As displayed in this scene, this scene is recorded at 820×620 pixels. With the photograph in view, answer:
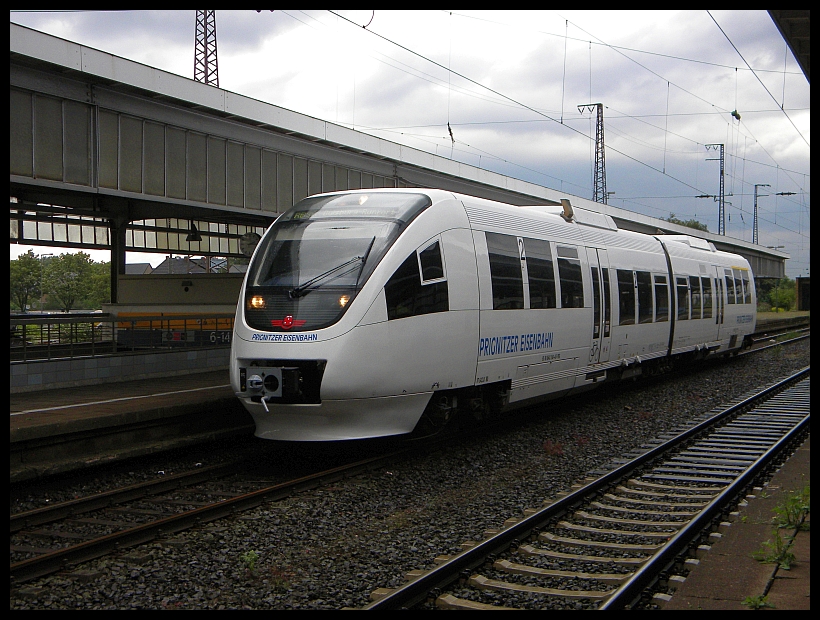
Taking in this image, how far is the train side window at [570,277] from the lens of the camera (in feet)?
39.4

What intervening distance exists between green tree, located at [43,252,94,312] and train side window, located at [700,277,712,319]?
124 feet

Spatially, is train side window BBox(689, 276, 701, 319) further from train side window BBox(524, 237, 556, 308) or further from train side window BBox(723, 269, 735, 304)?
train side window BBox(524, 237, 556, 308)

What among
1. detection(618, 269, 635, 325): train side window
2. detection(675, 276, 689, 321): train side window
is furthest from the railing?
detection(675, 276, 689, 321): train side window

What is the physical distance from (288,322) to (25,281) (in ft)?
132

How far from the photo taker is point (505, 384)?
10.8 m

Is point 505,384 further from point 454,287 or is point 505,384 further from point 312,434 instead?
point 312,434

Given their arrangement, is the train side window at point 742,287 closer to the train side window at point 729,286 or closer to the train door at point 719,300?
the train side window at point 729,286

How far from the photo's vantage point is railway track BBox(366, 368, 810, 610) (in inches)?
205

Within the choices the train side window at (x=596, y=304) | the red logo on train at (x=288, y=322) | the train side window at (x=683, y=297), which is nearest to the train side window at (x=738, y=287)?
the train side window at (x=683, y=297)

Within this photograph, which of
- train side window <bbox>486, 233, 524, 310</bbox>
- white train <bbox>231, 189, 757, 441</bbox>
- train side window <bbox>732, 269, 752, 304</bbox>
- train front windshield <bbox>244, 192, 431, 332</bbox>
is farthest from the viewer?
train side window <bbox>732, 269, 752, 304</bbox>

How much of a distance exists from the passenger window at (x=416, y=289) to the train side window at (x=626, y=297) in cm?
590

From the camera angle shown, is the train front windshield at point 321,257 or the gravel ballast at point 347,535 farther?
the train front windshield at point 321,257

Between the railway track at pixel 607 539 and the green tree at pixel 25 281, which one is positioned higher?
the green tree at pixel 25 281

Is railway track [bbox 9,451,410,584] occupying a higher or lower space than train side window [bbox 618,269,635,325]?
lower
